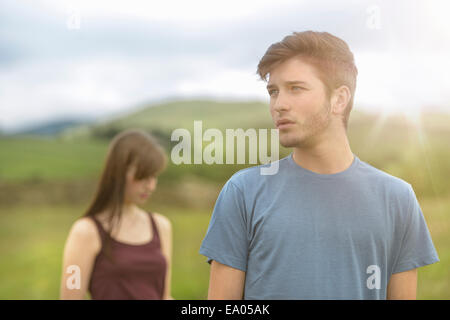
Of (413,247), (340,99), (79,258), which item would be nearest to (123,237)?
(79,258)

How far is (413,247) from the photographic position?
1721 mm

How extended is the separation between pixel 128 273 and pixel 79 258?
31cm

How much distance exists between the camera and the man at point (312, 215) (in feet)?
5.32

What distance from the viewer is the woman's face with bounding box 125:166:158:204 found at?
286cm

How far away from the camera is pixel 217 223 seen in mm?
1670

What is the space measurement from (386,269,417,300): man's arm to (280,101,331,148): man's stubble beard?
622mm

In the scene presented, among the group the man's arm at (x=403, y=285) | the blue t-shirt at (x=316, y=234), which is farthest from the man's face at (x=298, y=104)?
the man's arm at (x=403, y=285)

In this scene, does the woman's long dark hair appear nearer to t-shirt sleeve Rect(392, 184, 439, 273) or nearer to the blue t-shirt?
the blue t-shirt

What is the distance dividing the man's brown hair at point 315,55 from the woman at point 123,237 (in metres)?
1.32

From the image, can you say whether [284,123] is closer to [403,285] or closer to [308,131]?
[308,131]

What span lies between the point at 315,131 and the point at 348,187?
0.26 m

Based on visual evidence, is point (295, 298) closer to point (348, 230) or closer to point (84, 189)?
point (348, 230)

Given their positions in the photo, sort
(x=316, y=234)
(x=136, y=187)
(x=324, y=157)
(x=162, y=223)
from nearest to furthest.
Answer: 1. (x=316, y=234)
2. (x=324, y=157)
3. (x=136, y=187)
4. (x=162, y=223)
